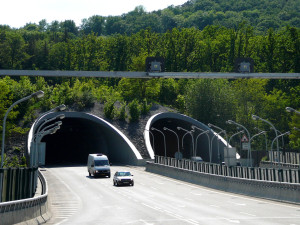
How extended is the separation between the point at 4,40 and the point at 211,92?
78.7 m

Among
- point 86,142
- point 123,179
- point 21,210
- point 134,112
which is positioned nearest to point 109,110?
point 134,112

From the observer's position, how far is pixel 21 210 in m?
18.7

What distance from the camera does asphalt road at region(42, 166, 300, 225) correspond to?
22.6 meters

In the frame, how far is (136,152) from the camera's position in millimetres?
75812

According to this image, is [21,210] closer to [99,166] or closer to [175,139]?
[99,166]

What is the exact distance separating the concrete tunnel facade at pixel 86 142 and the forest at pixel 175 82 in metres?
3.90

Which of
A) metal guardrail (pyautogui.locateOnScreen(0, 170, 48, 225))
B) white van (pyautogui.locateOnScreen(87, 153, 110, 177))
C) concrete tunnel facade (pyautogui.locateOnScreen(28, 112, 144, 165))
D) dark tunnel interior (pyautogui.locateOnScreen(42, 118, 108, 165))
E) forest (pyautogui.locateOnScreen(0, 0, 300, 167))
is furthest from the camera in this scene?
forest (pyautogui.locateOnScreen(0, 0, 300, 167))

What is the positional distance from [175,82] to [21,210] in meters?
120

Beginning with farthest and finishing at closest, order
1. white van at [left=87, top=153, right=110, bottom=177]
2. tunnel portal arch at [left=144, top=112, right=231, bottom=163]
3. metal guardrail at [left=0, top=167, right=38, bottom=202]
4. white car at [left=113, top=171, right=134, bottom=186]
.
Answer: tunnel portal arch at [left=144, top=112, right=231, bottom=163] → white van at [left=87, top=153, right=110, bottom=177] → white car at [left=113, top=171, right=134, bottom=186] → metal guardrail at [left=0, top=167, right=38, bottom=202]

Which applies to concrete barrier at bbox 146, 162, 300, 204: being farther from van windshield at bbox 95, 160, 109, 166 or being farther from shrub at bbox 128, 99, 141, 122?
shrub at bbox 128, 99, 141, 122

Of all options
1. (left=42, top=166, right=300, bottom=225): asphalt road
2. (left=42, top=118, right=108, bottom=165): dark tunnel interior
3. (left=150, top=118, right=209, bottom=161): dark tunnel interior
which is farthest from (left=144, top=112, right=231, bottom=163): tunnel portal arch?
(left=42, top=166, right=300, bottom=225): asphalt road

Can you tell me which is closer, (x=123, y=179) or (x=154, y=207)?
(x=154, y=207)

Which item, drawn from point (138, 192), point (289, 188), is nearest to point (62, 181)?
point (138, 192)

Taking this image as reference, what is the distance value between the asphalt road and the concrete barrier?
0.75m
